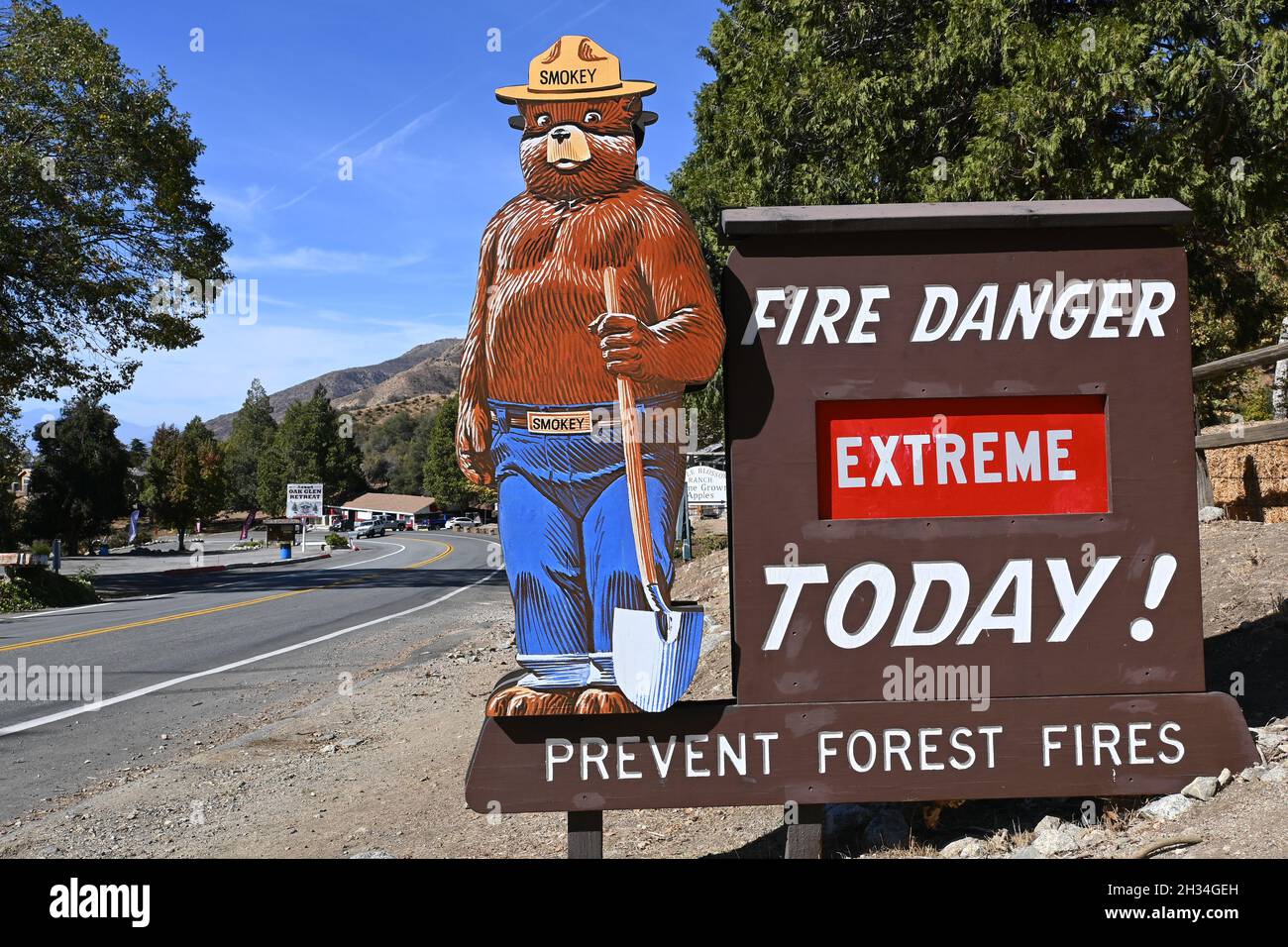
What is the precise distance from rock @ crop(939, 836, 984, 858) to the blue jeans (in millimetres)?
1950

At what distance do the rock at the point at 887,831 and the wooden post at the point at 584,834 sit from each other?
156 centimetres

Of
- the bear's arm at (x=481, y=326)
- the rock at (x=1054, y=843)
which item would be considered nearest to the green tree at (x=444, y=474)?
the bear's arm at (x=481, y=326)

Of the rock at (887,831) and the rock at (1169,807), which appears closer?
the rock at (1169,807)

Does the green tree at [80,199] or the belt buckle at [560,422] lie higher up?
the green tree at [80,199]

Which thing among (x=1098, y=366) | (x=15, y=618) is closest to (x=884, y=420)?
(x=1098, y=366)

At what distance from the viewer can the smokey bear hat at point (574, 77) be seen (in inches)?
179

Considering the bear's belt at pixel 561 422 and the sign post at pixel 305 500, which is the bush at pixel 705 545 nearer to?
the bear's belt at pixel 561 422

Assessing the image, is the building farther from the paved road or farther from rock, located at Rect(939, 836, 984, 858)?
rock, located at Rect(939, 836, 984, 858)

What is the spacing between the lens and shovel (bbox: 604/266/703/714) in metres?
4.36

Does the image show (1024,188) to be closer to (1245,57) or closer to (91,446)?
(1245,57)

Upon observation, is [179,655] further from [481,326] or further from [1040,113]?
[1040,113]

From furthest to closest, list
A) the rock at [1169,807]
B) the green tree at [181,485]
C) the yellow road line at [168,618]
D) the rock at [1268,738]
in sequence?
1. the green tree at [181,485]
2. the yellow road line at [168,618]
3. the rock at [1268,738]
4. the rock at [1169,807]

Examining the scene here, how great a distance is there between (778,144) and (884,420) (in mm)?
8406

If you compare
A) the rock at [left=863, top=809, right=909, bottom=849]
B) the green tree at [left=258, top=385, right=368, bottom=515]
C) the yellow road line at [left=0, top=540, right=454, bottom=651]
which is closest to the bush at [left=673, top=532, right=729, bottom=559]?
the yellow road line at [left=0, top=540, right=454, bottom=651]
